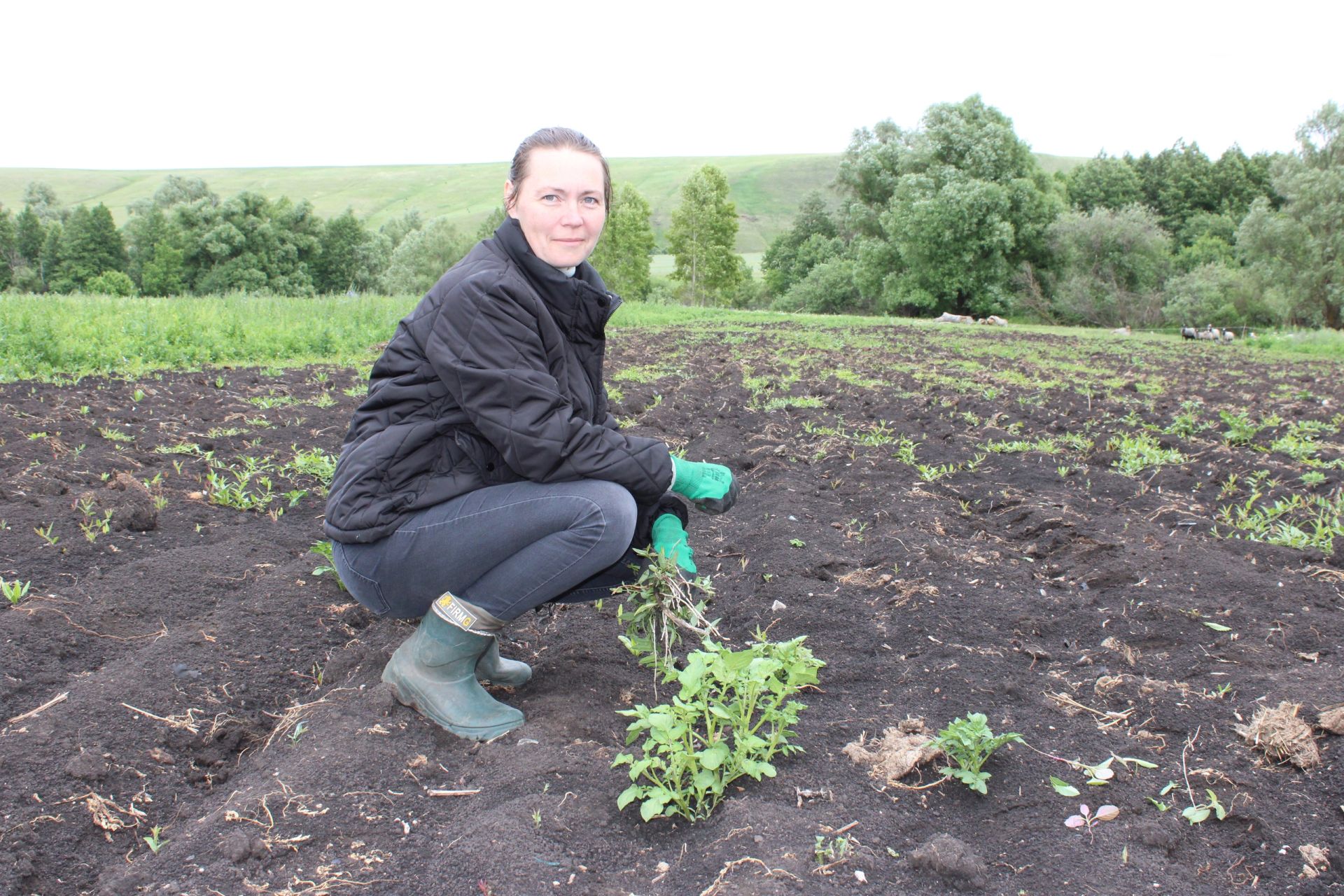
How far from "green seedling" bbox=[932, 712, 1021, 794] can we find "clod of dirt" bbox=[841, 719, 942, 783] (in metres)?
0.05

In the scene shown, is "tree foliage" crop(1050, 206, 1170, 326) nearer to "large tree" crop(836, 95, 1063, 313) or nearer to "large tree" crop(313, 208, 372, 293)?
"large tree" crop(836, 95, 1063, 313)

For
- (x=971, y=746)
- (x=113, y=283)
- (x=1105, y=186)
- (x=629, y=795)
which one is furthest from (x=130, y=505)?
(x=1105, y=186)

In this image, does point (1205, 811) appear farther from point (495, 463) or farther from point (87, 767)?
point (87, 767)

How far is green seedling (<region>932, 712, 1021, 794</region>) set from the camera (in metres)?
2.30

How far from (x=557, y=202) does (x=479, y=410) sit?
681mm

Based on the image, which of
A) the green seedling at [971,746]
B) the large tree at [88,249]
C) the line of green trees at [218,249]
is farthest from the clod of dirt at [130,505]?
the large tree at [88,249]

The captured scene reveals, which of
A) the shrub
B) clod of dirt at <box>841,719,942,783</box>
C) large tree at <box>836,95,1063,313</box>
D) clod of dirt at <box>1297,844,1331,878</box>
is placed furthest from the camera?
the shrub

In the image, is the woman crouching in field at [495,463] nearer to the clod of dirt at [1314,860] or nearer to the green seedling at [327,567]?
the green seedling at [327,567]

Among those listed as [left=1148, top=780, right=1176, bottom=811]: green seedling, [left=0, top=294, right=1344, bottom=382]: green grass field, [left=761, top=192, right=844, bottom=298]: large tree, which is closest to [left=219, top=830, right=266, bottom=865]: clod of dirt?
[left=1148, top=780, right=1176, bottom=811]: green seedling

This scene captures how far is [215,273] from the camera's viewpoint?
41.8 m

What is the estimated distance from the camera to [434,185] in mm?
128250

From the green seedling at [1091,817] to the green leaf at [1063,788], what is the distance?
55 mm

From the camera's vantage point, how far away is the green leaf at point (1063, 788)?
2.29 meters

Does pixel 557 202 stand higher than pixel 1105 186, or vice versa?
pixel 1105 186
